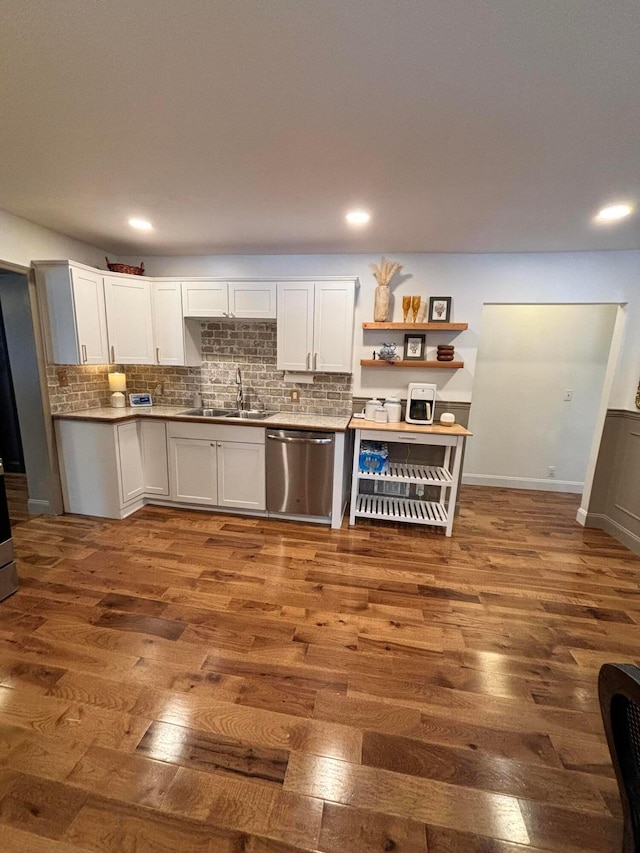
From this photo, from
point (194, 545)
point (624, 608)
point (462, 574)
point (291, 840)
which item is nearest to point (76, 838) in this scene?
point (291, 840)

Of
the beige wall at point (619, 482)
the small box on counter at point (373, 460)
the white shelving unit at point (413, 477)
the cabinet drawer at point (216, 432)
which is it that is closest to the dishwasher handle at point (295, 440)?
the cabinet drawer at point (216, 432)

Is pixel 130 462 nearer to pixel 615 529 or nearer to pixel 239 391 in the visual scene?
pixel 239 391

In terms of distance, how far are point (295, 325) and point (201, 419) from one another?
123 centimetres

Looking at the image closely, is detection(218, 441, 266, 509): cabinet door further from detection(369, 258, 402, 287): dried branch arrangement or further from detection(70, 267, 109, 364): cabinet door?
detection(369, 258, 402, 287): dried branch arrangement

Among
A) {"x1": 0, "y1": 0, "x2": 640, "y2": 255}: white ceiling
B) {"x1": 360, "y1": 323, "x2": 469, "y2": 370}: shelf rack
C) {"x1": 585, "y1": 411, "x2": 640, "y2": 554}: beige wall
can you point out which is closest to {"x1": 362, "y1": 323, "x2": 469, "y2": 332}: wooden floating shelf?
{"x1": 360, "y1": 323, "x2": 469, "y2": 370}: shelf rack

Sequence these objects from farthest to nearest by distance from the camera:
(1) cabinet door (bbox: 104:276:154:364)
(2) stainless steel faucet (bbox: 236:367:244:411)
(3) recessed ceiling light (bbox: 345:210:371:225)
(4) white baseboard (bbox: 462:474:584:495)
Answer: (4) white baseboard (bbox: 462:474:584:495) → (2) stainless steel faucet (bbox: 236:367:244:411) → (1) cabinet door (bbox: 104:276:154:364) → (3) recessed ceiling light (bbox: 345:210:371:225)

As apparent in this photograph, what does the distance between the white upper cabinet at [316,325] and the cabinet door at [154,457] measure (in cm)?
133

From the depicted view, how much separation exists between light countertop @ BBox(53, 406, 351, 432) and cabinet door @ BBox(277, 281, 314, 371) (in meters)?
0.50

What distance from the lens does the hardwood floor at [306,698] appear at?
3.51 feet

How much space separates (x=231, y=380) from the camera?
3.61 m

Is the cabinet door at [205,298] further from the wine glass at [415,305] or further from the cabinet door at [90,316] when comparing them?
the wine glass at [415,305]

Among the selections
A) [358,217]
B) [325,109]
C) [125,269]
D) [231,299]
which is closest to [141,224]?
[125,269]

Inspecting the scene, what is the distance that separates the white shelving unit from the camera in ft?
9.32

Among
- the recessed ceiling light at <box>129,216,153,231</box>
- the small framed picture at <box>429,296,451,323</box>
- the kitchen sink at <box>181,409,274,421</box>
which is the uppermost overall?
the recessed ceiling light at <box>129,216,153,231</box>
